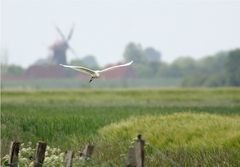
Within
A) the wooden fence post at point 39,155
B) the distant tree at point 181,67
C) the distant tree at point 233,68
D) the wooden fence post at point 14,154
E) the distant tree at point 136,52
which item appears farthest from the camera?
the distant tree at point 181,67

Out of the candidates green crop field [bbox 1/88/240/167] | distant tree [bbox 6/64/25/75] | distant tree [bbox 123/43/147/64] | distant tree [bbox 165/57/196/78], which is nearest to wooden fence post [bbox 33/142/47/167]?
green crop field [bbox 1/88/240/167]

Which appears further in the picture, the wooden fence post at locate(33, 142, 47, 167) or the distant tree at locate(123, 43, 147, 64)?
the distant tree at locate(123, 43, 147, 64)

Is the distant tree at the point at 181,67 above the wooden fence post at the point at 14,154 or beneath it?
above

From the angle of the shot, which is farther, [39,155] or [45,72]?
[45,72]

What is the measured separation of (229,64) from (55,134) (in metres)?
65.4

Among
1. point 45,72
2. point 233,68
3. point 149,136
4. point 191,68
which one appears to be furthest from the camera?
point 191,68

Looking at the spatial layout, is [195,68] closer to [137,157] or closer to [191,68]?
[191,68]

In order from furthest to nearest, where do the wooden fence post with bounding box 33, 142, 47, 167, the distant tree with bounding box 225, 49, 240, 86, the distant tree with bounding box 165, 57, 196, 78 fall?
the distant tree with bounding box 165, 57, 196, 78, the distant tree with bounding box 225, 49, 240, 86, the wooden fence post with bounding box 33, 142, 47, 167

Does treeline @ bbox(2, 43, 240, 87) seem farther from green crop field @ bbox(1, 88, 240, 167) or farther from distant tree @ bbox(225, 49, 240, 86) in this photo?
green crop field @ bbox(1, 88, 240, 167)

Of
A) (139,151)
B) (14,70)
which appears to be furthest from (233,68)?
(139,151)

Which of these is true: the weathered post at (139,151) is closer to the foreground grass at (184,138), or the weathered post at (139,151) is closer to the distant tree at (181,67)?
the foreground grass at (184,138)

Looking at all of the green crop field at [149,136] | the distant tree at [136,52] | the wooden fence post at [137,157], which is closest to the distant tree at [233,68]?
the distant tree at [136,52]

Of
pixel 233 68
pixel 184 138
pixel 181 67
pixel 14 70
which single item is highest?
pixel 181 67

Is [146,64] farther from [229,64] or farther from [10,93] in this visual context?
[10,93]
